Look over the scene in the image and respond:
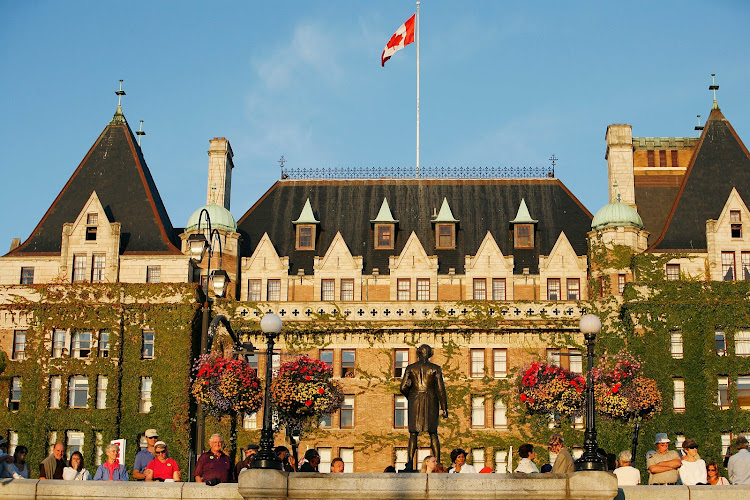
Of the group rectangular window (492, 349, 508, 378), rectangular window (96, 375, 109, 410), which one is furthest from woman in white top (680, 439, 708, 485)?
rectangular window (96, 375, 109, 410)

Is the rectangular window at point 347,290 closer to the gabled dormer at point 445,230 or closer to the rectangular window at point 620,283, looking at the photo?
the gabled dormer at point 445,230

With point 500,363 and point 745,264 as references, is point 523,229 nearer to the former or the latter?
point 500,363

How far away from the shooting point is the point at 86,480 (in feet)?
87.2

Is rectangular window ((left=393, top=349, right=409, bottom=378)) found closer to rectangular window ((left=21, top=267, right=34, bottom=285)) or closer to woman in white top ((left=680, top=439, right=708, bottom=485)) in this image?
rectangular window ((left=21, top=267, right=34, bottom=285))

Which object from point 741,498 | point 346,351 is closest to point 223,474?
point 741,498

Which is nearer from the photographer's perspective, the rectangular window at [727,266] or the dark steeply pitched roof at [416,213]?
the rectangular window at [727,266]

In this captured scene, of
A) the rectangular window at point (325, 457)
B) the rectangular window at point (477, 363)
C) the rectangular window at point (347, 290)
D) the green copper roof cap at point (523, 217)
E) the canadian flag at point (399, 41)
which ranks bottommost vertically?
Result: the rectangular window at point (325, 457)

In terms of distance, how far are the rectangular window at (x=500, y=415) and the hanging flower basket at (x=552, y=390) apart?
822 cm

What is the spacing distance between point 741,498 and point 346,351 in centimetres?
3516

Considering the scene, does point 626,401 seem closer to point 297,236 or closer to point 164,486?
point 297,236

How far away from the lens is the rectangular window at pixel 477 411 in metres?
57.8

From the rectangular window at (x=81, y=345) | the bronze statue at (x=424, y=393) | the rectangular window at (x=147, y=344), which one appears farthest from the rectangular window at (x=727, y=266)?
the bronze statue at (x=424, y=393)

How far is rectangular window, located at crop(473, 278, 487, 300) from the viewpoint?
202 feet

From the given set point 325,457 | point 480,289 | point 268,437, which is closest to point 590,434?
point 268,437
